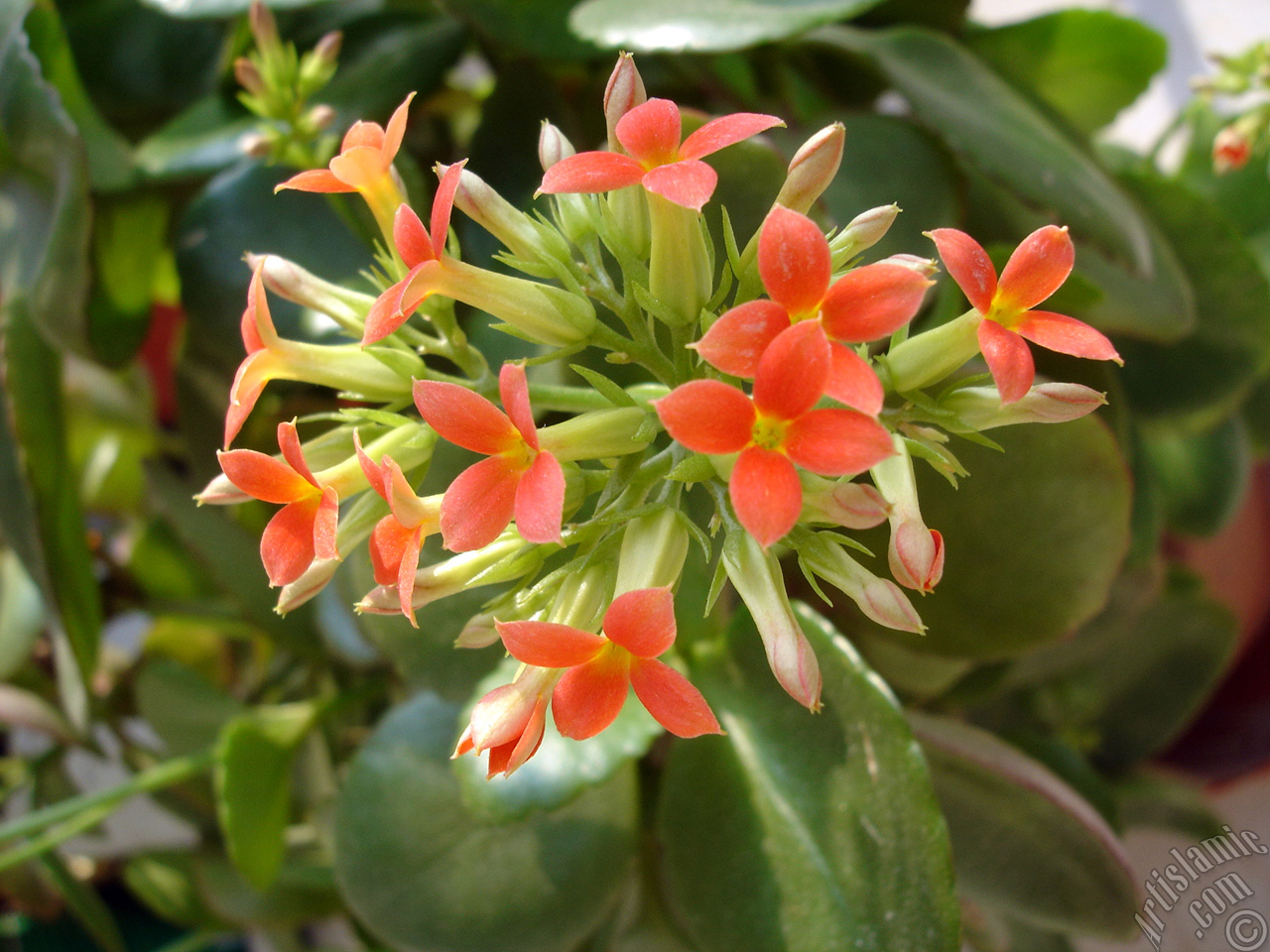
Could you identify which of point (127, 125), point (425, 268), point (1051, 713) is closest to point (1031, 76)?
point (1051, 713)

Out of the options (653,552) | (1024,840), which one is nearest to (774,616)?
(653,552)

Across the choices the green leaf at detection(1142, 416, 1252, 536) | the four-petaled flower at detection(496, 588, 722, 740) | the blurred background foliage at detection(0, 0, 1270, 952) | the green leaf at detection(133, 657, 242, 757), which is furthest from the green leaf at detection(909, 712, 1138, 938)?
the green leaf at detection(133, 657, 242, 757)

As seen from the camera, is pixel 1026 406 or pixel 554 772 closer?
pixel 1026 406

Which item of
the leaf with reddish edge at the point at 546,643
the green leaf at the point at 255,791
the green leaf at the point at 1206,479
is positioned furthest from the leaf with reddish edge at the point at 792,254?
the green leaf at the point at 1206,479

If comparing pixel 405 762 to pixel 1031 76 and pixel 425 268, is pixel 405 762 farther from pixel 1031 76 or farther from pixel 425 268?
pixel 1031 76

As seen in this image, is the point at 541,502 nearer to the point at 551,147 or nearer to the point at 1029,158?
the point at 551,147

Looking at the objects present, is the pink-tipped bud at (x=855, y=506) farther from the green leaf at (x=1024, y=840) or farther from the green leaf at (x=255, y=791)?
the green leaf at (x=255, y=791)
